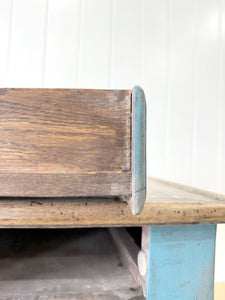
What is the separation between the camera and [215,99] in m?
1.14

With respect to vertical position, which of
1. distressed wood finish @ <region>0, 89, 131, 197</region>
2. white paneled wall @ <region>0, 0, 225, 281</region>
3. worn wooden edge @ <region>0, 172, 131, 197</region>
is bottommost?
worn wooden edge @ <region>0, 172, 131, 197</region>

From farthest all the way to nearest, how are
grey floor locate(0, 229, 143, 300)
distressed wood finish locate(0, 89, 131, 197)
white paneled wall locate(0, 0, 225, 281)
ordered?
white paneled wall locate(0, 0, 225, 281), grey floor locate(0, 229, 143, 300), distressed wood finish locate(0, 89, 131, 197)

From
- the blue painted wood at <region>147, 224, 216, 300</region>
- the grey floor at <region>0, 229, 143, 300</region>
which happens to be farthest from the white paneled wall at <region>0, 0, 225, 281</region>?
the blue painted wood at <region>147, 224, 216, 300</region>

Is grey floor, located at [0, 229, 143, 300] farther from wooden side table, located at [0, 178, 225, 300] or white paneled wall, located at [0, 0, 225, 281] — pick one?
white paneled wall, located at [0, 0, 225, 281]

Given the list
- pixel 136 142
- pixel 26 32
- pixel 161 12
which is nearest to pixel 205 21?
pixel 161 12

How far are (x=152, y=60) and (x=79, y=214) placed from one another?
37.5 inches

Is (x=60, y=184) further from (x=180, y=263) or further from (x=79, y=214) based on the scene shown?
(x=180, y=263)

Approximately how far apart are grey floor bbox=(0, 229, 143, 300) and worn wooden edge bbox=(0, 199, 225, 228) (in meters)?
0.16

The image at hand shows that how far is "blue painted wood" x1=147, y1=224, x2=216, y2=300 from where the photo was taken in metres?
0.33

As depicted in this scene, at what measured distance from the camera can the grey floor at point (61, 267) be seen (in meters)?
0.38

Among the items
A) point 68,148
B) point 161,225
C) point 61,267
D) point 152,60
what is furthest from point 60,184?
point 152,60

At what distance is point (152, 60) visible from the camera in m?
1.07

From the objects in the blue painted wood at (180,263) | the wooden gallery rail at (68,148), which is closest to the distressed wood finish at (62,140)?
the wooden gallery rail at (68,148)

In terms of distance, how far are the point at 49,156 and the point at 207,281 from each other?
293 millimetres
